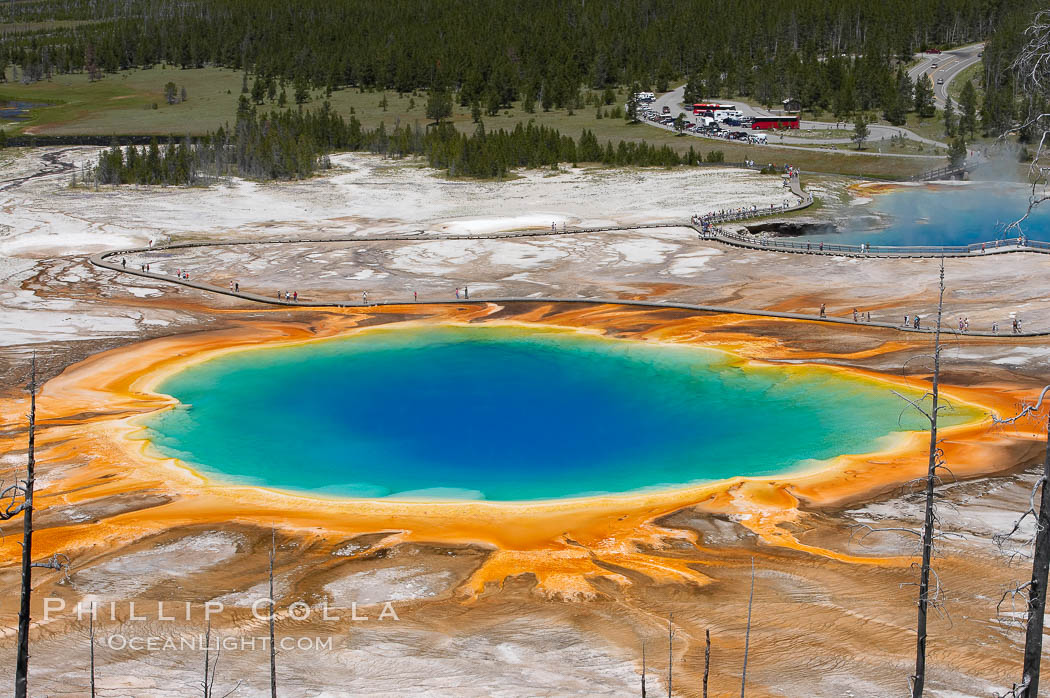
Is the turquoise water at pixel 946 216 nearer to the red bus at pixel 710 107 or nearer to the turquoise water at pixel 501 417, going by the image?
the turquoise water at pixel 501 417

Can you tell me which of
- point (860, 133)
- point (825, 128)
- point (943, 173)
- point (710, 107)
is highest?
point (710, 107)

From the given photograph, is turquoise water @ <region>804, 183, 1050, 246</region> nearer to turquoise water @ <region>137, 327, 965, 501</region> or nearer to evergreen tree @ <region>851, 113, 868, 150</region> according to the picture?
evergreen tree @ <region>851, 113, 868, 150</region>

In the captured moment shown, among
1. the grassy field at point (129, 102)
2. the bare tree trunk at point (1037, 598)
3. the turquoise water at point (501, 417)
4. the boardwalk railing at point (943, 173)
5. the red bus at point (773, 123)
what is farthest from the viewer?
the grassy field at point (129, 102)

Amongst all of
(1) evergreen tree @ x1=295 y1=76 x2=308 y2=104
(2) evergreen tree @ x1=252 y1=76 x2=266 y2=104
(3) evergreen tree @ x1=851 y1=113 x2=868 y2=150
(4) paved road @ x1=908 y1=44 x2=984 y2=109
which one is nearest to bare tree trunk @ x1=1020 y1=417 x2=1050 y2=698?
(3) evergreen tree @ x1=851 y1=113 x2=868 y2=150

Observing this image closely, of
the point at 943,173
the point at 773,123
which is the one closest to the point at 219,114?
the point at 773,123

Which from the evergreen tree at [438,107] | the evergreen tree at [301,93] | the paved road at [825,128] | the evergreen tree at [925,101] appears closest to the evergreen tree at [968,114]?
the paved road at [825,128]

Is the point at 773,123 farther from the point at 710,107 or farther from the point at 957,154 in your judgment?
the point at 957,154
